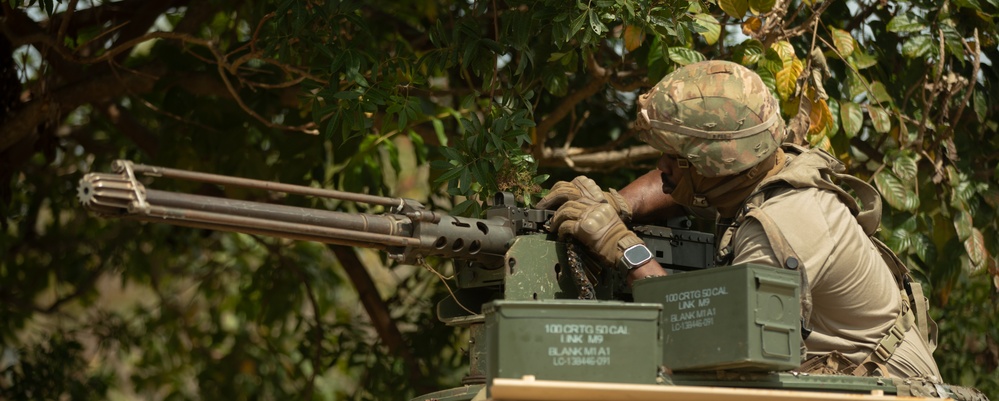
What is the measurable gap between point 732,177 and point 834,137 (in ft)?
4.51

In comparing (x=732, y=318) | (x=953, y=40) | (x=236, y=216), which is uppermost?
(x=953, y=40)

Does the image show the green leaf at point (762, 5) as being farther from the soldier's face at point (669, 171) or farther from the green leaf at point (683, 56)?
the soldier's face at point (669, 171)

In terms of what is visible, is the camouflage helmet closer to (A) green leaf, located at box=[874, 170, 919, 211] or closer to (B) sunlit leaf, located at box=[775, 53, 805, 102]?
(B) sunlit leaf, located at box=[775, 53, 805, 102]

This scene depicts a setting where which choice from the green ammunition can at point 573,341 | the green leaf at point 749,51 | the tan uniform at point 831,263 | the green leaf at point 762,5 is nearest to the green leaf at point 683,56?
the green leaf at point 749,51

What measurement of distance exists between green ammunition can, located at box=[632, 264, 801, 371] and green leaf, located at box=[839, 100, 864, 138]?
2.14m

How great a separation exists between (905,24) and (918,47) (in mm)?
131

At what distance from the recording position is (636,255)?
15.2 feet

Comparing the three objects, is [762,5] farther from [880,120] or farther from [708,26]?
[880,120]

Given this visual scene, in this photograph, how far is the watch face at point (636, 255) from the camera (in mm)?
4617

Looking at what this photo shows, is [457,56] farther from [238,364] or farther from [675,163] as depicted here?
[238,364]

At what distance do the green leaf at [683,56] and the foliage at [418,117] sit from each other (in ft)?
0.08

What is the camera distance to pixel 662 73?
5.89m

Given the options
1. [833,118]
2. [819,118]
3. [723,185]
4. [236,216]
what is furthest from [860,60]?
[236,216]

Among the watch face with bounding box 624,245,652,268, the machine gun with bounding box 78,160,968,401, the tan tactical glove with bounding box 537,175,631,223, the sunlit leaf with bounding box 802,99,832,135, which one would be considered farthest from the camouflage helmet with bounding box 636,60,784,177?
the sunlit leaf with bounding box 802,99,832,135
